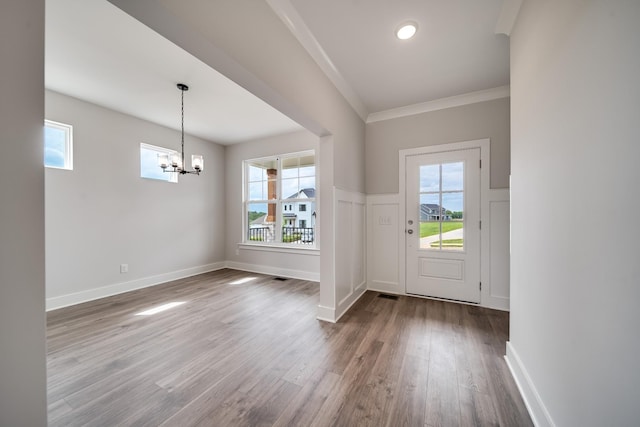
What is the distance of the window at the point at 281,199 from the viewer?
4.36m

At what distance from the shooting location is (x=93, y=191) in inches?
128

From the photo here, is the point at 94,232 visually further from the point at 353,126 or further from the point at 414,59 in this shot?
the point at 414,59

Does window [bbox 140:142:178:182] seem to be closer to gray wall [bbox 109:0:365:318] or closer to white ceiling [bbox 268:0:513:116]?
gray wall [bbox 109:0:365:318]

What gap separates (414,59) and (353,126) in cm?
100

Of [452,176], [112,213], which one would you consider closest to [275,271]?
[112,213]

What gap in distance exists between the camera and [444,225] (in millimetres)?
3061

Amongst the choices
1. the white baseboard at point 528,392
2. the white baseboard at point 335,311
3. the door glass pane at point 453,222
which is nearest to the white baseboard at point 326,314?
the white baseboard at point 335,311

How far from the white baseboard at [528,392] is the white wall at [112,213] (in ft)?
15.4

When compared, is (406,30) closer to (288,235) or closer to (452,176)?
(452,176)

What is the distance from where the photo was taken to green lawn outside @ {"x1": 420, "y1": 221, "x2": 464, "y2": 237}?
3.00 meters

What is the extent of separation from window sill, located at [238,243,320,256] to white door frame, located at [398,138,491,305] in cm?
149

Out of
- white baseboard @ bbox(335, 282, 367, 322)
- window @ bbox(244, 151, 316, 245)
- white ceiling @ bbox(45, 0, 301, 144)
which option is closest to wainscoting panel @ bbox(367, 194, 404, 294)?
white baseboard @ bbox(335, 282, 367, 322)

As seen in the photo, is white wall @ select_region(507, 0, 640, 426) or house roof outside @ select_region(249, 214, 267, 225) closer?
white wall @ select_region(507, 0, 640, 426)

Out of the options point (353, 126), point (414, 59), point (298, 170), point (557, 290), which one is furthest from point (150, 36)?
point (557, 290)
